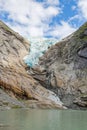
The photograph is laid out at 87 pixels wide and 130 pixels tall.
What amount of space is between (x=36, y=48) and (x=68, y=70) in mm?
18479

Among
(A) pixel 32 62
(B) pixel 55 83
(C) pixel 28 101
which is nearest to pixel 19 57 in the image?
(A) pixel 32 62

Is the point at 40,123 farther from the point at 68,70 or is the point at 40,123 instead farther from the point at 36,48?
the point at 36,48

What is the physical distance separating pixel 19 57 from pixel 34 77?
9893 millimetres

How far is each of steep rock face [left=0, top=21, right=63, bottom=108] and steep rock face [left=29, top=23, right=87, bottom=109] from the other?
2.88 metres

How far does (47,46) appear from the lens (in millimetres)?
97125

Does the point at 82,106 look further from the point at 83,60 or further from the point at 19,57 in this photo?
the point at 19,57

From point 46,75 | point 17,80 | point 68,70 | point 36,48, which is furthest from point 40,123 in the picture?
point 36,48

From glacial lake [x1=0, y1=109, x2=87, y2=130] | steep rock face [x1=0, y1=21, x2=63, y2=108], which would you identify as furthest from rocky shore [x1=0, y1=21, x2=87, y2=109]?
glacial lake [x1=0, y1=109, x2=87, y2=130]

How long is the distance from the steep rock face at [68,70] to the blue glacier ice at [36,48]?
211cm

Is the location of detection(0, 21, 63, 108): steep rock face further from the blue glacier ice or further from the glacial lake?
the glacial lake

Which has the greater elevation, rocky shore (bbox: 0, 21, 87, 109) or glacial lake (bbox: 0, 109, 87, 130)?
rocky shore (bbox: 0, 21, 87, 109)

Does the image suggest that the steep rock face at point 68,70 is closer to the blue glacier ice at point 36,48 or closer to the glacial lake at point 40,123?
the blue glacier ice at point 36,48

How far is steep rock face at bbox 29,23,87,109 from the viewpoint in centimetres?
7522

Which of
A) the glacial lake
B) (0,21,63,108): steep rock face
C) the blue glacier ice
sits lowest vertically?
the glacial lake
